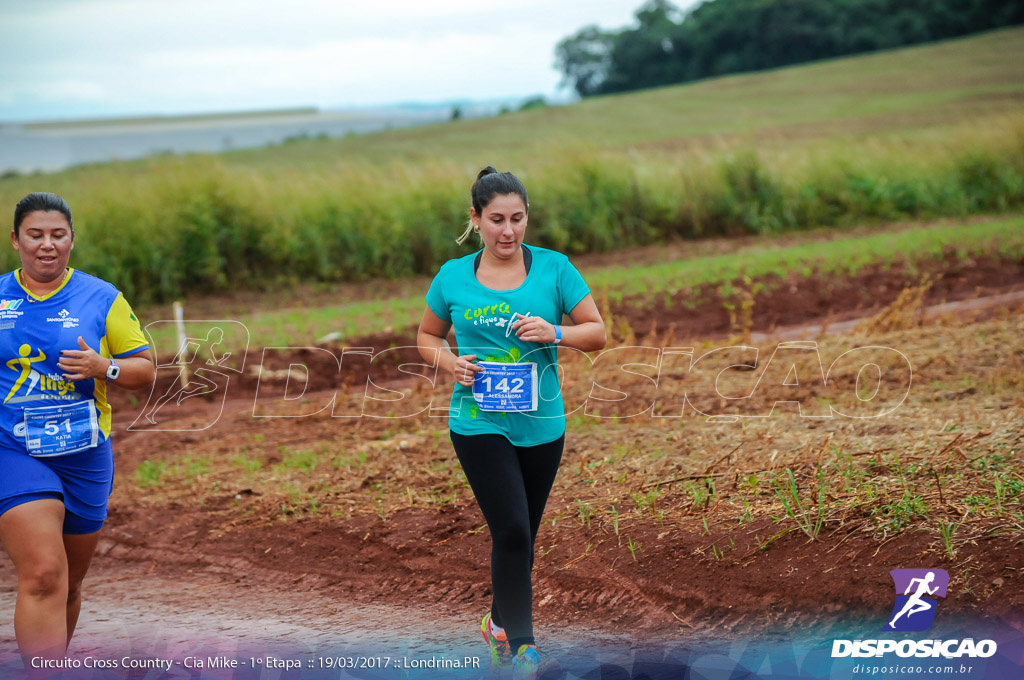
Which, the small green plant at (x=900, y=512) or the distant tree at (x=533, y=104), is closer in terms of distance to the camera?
the small green plant at (x=900, y=512)

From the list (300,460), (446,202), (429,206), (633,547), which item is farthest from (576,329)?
(446,202)

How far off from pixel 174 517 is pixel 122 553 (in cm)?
50

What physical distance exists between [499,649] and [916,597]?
1850mm

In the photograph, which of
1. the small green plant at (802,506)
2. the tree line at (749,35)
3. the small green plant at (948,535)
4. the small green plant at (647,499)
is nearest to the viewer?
the small green plant at (948,535)

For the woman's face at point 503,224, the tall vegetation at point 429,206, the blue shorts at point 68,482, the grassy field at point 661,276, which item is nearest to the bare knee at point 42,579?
the blue shorts at point 68,482

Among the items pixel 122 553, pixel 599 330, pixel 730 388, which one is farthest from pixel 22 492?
pixel 730 388

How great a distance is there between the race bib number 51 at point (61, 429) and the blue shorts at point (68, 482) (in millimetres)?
51

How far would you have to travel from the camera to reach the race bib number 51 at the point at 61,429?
3.99 meters

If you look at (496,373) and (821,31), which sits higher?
(821,31)

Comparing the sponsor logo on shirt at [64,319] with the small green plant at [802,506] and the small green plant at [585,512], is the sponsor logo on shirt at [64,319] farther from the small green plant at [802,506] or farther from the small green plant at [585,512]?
the small green plant at [802,506]

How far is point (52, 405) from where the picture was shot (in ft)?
13.2

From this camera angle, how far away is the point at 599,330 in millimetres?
4223

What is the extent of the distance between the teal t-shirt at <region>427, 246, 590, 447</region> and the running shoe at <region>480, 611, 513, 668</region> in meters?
0.93

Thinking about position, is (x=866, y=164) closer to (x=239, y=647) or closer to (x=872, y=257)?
(x=872, y=257)
